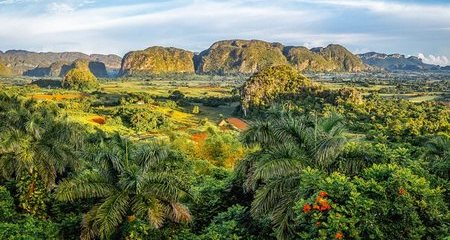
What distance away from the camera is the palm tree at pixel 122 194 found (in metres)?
13.9

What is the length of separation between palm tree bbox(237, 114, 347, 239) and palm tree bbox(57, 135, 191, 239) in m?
2.48

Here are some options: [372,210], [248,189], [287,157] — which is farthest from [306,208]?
[248,189]

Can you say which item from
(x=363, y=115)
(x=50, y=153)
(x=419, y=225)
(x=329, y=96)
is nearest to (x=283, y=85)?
(x=329, y=96)

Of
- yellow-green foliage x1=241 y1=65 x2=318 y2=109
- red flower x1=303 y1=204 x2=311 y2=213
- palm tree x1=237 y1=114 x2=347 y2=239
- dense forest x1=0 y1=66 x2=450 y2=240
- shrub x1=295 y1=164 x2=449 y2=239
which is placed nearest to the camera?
shrub x1=295 y1=164 x2=449 y2=239

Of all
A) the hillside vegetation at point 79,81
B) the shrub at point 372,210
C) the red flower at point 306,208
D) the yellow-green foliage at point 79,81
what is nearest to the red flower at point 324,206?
the shrub at point 372,210

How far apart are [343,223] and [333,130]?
418 cm

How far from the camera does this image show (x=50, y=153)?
1994 centimetres

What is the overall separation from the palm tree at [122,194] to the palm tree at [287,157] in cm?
248

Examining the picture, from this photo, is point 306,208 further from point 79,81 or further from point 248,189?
point 79,81

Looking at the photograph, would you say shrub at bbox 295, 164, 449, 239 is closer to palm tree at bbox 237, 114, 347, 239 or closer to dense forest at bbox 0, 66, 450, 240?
dense forest at bbox 0, 66, 450, 240

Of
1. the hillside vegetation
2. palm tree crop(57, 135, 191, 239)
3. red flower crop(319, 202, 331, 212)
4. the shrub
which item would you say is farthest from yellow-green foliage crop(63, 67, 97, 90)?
red flower crop(319, 202, 331, 212)

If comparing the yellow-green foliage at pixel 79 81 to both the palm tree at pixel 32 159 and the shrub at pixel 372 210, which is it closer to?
the palm tree at pixel 32 159

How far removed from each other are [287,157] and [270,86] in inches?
3153

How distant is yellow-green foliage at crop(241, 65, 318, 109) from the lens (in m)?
89.6
